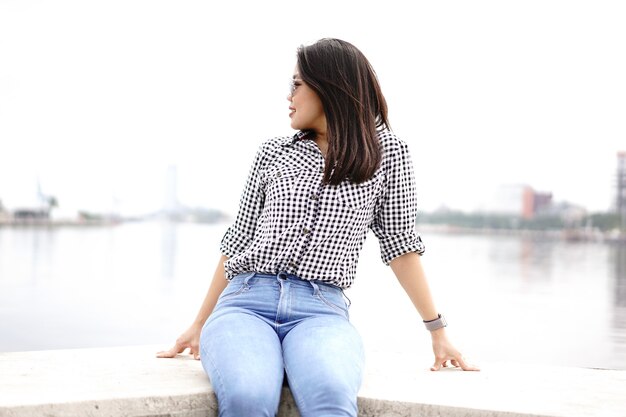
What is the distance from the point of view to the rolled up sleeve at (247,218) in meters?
1.75

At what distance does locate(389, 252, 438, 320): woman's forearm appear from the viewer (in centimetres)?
171

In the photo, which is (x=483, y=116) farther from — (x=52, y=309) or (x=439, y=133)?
(x=52, y=309)

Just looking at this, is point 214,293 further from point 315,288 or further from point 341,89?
point 341,89

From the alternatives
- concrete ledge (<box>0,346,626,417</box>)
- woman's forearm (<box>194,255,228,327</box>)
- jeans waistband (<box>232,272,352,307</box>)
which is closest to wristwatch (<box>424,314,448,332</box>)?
concrete ledge (<box>0,346,626,417</box>)

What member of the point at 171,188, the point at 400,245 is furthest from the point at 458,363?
the point at 171,188

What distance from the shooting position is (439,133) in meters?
17.3

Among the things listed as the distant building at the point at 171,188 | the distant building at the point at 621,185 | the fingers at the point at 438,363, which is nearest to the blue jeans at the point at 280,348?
the fingers at the point at 438,363

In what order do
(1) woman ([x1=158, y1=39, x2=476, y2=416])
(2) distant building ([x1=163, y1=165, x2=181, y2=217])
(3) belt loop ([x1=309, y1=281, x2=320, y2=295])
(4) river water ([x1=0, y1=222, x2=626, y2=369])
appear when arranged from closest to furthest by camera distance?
(1) woman ([x1=158, y1=39, x2=476, y2=416]), (3) belt loop ([x1=309, y1=281, x2=320, y2=295]), (4) river water ([x1=0, y1=222, x2=626, y2=369]), (2) distant building ([x1=163, y1=165, x2=181, y2=217])

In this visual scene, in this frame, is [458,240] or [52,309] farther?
[458,240]

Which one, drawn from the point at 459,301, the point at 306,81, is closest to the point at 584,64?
the point at 459,301

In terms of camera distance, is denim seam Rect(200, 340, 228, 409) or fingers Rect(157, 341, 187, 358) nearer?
denim seam Rect(200, 340, 228, 409)

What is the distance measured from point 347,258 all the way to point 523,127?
18.1 m

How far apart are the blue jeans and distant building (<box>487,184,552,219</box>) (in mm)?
16022

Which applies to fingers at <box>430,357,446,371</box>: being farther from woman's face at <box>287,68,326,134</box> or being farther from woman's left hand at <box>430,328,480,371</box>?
woman's face at <box>287,68,326,134</box>
